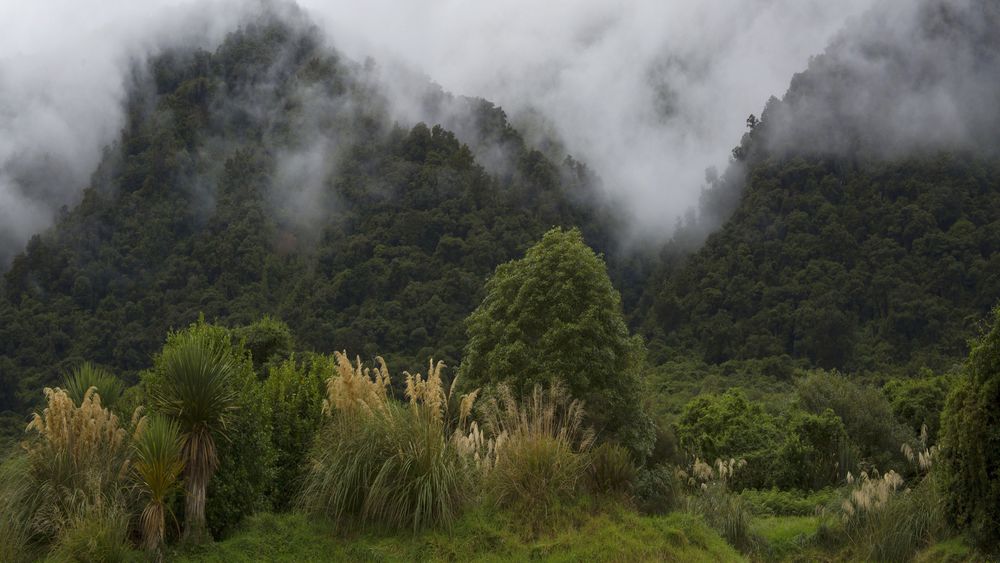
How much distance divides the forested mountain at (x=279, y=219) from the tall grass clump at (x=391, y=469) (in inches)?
1912

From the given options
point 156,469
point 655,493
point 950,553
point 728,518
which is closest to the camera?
point 156,469

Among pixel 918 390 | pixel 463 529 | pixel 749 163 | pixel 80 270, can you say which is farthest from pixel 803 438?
pixel 749 163

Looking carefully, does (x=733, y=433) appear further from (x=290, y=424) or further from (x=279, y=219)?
(x=279, y=219)

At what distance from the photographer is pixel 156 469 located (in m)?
9.87

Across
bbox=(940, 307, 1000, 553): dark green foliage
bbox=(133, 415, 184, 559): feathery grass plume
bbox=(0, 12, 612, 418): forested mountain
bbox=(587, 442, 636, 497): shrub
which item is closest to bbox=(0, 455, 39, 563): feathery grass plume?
bbox=(133, 415, 184, 559): feathery grass plume

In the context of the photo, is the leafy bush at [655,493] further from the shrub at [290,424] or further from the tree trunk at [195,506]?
the tree trunk at [195,506]

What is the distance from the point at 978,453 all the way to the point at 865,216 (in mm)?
70040

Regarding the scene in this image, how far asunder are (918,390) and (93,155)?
81398 millimetres

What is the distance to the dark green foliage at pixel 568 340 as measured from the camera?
22.2 metres

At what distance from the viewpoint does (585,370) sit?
22.3 meters

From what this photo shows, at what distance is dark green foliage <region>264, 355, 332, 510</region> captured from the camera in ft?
44.2

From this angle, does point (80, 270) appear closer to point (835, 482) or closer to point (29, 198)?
point (29, 198)

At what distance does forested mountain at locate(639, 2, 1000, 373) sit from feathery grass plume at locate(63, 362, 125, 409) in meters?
59.0

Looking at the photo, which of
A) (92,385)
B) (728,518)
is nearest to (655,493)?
(728,518)
